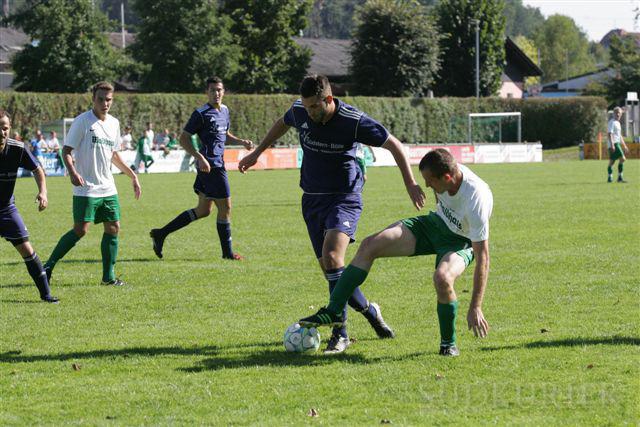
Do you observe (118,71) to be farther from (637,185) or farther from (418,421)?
(418,421)

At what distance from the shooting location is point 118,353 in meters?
7.13

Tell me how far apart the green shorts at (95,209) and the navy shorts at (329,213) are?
3525 mm

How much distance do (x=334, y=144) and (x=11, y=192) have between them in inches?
141

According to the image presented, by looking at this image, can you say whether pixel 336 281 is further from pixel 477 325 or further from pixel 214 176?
pixel 214 176

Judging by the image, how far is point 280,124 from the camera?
7793 mm

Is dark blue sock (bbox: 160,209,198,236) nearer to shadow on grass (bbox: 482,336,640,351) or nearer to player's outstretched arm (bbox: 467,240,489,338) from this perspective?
shadow on grass (bbox: 482,336,640,351)

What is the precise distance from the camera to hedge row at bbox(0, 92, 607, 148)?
42375mm

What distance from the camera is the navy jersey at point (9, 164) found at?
356 inches

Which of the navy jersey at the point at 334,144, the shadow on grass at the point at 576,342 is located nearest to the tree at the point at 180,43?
the navy jersey at the point at 334,144

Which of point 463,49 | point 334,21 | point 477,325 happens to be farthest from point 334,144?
point 334,21

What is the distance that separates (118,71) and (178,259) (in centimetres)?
4121

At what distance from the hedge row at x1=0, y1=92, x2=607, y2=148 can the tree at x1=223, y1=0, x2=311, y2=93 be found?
10.4 metres

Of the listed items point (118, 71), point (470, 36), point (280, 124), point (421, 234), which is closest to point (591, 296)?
point (421, 234)

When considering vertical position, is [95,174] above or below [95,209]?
above
